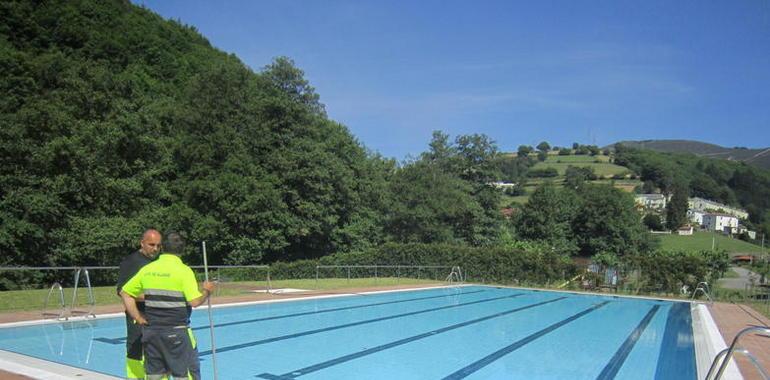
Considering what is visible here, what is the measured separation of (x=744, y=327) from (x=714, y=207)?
130937mm

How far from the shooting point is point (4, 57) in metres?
28.0

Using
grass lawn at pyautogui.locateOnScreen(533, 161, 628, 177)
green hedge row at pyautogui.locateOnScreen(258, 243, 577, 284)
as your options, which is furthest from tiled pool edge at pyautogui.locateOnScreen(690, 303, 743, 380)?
grass lawn at pyautogui.locateOnScreen(533, 161, 628, 177)

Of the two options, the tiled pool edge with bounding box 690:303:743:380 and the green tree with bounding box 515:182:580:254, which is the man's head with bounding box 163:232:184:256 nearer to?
the tiled pool edge with bounding box 690:303:743:380

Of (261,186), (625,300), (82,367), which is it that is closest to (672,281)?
(625,300)

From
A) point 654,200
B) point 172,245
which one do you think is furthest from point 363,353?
point 654,200

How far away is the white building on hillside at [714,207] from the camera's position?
12478cm

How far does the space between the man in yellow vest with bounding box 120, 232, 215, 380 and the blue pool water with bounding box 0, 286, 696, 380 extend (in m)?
3.19

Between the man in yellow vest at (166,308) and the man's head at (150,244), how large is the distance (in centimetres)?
33

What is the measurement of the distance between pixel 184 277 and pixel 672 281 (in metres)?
24.1

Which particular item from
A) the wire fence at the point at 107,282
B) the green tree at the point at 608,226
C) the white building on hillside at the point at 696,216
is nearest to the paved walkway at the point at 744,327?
the wire fence at the point at 107,282

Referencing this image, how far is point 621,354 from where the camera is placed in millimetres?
10281

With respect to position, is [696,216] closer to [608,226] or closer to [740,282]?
[608,226]

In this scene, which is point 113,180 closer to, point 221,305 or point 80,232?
point 80,232

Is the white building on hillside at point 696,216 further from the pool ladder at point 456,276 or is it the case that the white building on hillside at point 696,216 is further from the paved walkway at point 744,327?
the paved walkway at point 744,327
